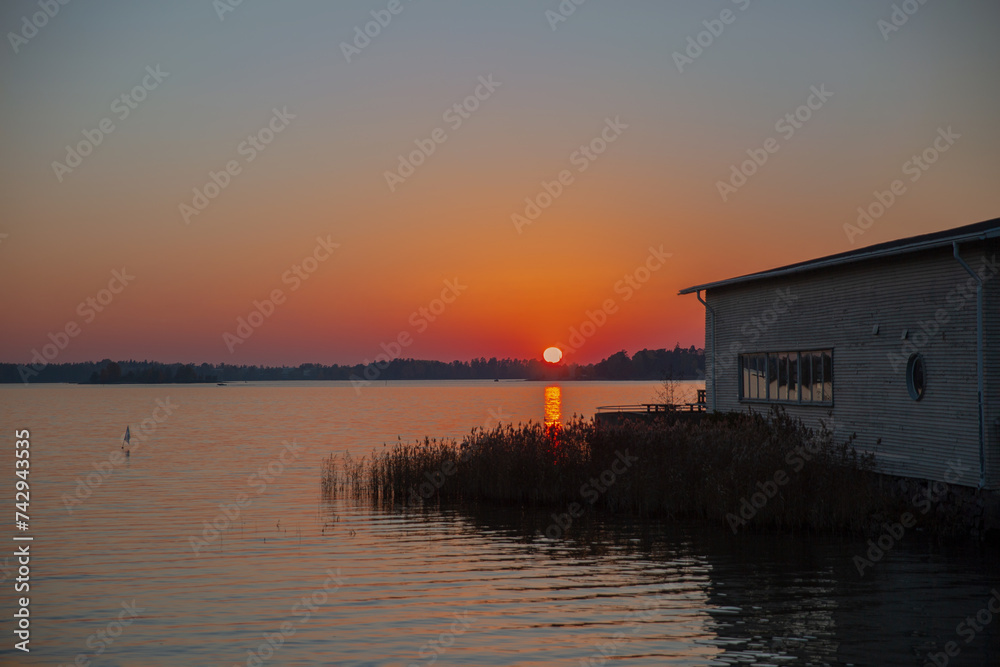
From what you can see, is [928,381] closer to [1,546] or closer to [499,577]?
[499,577]

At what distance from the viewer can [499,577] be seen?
1625 centimetres

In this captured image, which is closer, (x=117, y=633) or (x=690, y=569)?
(x=117, y=633)

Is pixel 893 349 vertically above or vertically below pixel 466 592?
above

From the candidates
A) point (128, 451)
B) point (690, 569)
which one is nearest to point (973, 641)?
point (690, 569)

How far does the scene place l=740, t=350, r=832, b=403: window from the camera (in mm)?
24594

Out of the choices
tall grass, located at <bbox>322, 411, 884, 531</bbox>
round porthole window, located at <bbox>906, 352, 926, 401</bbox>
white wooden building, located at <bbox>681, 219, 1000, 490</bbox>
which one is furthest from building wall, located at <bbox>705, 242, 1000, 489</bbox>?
tall grass, located at <bbox>322, 411, 884, 531</bbox>

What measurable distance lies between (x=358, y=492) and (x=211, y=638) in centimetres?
1610

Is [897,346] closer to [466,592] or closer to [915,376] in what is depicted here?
[915,376]

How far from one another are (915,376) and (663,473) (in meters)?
6.24

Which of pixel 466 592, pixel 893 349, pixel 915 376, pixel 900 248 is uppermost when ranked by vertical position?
pixel 900 248

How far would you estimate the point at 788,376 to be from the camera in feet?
86.6

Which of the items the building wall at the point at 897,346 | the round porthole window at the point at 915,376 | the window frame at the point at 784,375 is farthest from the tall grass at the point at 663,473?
the round porthole window at the point at 915,376

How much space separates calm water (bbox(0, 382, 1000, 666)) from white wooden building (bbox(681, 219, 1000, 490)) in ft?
8.28

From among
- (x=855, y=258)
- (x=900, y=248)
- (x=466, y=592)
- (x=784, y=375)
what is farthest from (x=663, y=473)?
(x=466, y=592)
